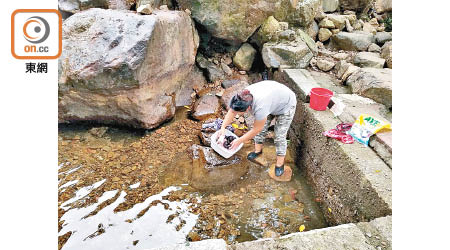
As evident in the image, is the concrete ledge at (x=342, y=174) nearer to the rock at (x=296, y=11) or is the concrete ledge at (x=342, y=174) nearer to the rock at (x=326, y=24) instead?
the rock at (x=296, y=11)

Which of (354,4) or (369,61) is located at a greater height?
(354,4)

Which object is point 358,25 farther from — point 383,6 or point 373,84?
point 373,84

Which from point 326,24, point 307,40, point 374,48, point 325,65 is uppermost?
point 326,24

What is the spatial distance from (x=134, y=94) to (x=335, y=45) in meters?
4.80

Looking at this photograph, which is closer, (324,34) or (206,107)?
(206,107)

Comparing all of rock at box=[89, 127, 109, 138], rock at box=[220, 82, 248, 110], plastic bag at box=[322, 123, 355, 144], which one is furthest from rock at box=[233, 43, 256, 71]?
rock at box=[89, 127, 109, 138]

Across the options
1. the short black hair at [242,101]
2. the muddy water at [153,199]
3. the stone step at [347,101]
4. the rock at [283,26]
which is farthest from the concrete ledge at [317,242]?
the rock at [283,26]

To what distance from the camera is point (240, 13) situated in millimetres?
5227

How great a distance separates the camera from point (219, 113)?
16.2ft

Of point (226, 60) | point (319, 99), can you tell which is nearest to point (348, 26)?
point (226, 60)

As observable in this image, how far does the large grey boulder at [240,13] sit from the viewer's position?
198 inches

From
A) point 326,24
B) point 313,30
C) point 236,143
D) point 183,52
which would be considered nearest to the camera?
point 236,143

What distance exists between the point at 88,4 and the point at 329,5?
5997 millimetres

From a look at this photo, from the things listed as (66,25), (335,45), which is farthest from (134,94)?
(335,45)
